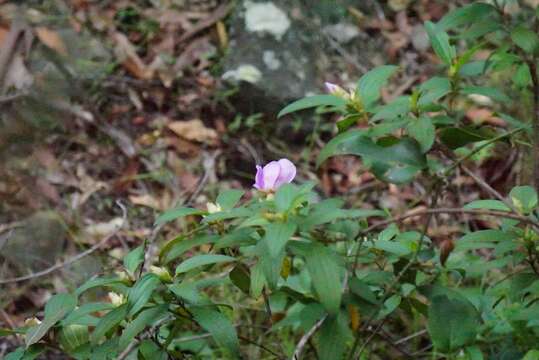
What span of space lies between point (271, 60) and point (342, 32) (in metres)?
0.53

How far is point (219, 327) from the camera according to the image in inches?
51.9

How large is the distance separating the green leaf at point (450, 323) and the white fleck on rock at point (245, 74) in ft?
7.68

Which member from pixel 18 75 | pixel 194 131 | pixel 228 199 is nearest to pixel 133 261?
pixel 228 199

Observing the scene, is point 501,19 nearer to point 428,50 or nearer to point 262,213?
point 262,213

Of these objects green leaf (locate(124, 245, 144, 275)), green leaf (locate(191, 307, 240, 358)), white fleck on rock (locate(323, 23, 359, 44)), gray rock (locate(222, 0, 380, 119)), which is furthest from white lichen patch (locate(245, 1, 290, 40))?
green leaf (locate(191, 307, 240, 358))

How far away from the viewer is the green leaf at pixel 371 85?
1457 millimetres

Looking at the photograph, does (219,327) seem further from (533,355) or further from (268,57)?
(268,57)

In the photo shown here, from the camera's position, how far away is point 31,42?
136 inches

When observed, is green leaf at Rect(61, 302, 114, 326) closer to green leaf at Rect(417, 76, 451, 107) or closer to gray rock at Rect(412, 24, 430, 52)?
green leaf at Rect(417, 76, 451, 107)

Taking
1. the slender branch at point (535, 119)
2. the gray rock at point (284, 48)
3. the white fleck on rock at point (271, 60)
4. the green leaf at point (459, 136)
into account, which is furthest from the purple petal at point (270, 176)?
the white fleck on rock at point (271, 60)

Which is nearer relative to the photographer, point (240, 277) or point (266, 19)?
point (240, 277)

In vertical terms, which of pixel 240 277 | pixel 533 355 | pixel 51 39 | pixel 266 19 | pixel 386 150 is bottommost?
pixel 266 19

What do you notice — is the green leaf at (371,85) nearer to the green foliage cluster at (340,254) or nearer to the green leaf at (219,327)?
the green foliage cluster at (340,254)

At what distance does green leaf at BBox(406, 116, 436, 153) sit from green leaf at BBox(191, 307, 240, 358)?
46 cm
